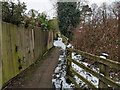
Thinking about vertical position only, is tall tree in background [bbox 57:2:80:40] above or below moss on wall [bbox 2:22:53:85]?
above

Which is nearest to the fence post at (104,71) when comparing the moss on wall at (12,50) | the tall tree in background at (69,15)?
the moss on wall at (12,50)

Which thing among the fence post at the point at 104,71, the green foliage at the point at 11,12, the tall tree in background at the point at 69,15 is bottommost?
the fence post at the point at 104,71

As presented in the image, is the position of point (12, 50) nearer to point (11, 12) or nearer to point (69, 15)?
point (11, 12)

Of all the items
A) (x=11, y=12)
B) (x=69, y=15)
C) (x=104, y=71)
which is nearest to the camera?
(x=104, y=71)

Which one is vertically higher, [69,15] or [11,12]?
[69,15]

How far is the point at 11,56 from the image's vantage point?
3402mm

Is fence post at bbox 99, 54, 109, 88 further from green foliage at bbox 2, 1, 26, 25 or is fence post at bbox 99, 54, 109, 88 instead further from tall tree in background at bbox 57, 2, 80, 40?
tall tree in background at bbox 57, 2, 80, 40

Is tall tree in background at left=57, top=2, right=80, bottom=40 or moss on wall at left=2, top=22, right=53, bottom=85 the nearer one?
moss on wall at left=2, top=22, right=53, bottom=85

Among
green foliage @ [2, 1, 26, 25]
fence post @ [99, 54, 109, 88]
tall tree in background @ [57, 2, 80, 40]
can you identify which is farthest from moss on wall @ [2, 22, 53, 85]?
tall tree in background @ [57, 2, 80, 40]

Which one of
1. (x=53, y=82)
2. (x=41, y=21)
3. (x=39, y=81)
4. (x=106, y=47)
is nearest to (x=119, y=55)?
(x=106, y=47)

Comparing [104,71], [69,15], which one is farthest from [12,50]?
[69,15]

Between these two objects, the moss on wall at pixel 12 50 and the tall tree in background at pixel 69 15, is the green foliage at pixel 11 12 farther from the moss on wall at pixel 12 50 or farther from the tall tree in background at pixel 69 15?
the tall tree in background at pixel 69 15

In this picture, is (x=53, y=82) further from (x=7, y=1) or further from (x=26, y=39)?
(x=7, y=1)

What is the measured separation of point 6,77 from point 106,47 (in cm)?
344
